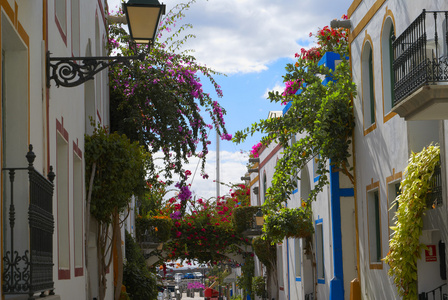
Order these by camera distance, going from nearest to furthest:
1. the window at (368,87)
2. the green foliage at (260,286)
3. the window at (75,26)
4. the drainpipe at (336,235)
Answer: the window at (75,26), the window at (368,87), the drainpipe at (336,235), the green foliage at (260,286)

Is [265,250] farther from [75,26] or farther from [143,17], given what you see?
[143,17]

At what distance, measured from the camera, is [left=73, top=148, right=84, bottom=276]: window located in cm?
1187

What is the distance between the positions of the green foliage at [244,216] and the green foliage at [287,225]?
864 cm

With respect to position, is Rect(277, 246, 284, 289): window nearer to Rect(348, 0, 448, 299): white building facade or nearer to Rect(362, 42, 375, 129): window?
Rect(348, 0, 448, 299): white building facade

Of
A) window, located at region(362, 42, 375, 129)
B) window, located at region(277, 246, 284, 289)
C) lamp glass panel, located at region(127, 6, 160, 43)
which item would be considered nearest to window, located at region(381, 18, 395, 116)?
window, located at region(362, 42, 375, 129)

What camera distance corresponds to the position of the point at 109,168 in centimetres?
1326

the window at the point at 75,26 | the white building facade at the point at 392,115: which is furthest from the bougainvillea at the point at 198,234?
the window at the point at 75,26

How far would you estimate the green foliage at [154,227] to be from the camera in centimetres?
2928

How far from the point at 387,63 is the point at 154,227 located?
666 inches

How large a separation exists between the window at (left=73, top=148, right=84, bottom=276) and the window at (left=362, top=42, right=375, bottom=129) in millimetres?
6125

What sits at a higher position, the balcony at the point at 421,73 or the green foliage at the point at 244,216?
the balcony at the point at 421,73

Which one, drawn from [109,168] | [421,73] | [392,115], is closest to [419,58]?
[421,73]

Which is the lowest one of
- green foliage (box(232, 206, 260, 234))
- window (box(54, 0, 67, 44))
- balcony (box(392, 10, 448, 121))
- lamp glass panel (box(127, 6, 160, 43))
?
green foliage (box(232, 206, 260, 234))

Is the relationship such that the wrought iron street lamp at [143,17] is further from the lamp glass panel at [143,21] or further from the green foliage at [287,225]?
the green foliage at [287,225]
